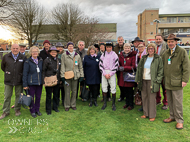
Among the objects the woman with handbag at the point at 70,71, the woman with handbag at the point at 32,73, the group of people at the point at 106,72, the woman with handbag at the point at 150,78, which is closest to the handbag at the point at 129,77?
the group of people at the point at 106,72

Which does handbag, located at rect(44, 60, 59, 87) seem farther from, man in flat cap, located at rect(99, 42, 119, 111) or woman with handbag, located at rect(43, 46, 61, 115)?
man in flat cap, located at rect(99, 42, 119, 111)

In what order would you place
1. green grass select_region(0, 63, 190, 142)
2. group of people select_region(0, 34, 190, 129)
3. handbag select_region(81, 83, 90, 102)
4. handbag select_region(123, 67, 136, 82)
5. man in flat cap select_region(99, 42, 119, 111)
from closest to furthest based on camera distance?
1. green grass select_region(0, 63, 190, 142)
2. group of people select_region(0, 34, 190, 129)
3. handbag select_region(123, 67, 136, 82)
4. man in flat cap select_region(99, 42, 119, 111)
5. handbag select_region(81, 83, 90, 102)

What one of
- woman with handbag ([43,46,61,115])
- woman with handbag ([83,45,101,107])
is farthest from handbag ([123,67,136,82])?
woman with handbag ([43,46,61,115])

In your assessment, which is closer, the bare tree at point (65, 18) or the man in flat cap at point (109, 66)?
the man in flat cap at point (109, 66)

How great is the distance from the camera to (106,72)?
189 inches

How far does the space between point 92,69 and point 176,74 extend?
100 inches

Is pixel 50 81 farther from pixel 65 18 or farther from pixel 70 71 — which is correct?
pixel 65 18

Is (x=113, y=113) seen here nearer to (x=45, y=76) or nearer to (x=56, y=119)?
(x=56, y=119)

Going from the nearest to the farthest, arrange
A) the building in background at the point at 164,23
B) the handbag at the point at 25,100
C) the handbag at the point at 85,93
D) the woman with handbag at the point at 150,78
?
the woman with handbag at the point at 150,78 < the handbag at the point at 25,100 < the handbag at the point at 85,93 < the building in background at the point at 164,23

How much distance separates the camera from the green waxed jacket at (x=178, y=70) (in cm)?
349

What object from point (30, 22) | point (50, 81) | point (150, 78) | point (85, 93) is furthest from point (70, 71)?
point (30, 22)

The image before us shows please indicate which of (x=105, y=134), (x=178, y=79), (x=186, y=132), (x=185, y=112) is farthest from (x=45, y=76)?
(x=185, y=112)

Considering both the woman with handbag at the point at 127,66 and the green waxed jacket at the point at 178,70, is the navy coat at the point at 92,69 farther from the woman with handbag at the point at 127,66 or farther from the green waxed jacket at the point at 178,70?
the green waxed jacket at the point at 178,70

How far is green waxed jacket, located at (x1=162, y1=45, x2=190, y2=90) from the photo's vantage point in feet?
11.4
